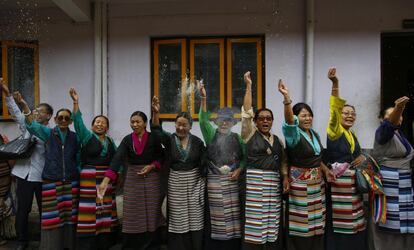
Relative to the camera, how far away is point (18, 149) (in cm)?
427

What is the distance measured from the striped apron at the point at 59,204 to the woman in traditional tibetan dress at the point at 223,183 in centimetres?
151

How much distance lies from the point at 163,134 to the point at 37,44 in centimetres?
370

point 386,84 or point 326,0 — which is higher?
point 326,0

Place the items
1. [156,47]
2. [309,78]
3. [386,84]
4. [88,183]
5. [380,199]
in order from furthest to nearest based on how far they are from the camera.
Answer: [386,84] < [156,47] < [309,78] < [88,183] < [380,199]

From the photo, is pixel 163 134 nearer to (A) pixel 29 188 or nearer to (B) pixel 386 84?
(A) pixel 29 188

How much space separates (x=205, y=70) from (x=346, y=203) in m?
3.39

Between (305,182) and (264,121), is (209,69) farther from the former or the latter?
(305,182)

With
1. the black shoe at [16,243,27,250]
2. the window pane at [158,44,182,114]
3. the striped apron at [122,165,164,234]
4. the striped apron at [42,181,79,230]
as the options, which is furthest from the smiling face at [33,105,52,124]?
the window pane at [158,44,182,114]

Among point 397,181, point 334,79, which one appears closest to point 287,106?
point 334,79

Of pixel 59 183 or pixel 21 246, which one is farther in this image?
pixel 21 246

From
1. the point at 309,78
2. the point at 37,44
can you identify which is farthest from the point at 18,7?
the point at 309,78

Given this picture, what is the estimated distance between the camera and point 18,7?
259 inches

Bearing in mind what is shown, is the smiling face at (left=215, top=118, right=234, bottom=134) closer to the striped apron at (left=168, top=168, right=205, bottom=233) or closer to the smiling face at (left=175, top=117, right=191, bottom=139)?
the smiling face at (left=175, top=117, right=191, bottom=139)

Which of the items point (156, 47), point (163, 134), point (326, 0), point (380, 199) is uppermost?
point (326, 0)
